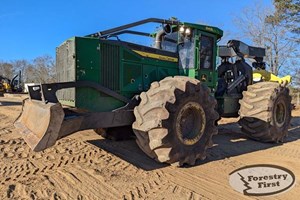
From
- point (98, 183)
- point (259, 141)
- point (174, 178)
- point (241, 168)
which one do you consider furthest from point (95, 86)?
point (259, 141)

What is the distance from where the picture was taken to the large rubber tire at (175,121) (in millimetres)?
5047

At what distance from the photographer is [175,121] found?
A: 17.3 ft

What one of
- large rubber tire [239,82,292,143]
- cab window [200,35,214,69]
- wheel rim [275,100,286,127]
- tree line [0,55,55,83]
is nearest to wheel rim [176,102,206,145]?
cab window [200,35,214,69]

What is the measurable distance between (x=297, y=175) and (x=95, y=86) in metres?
4.04

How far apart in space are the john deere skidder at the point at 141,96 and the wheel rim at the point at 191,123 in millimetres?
19

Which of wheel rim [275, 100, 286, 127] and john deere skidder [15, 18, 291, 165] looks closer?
john deere skidder [15, 18, 291, 165]

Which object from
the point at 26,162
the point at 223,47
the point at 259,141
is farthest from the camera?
the point at 223,47

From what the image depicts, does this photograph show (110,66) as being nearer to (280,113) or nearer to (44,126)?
(44,126)

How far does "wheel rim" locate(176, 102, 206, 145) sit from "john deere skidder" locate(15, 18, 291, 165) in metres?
0.02

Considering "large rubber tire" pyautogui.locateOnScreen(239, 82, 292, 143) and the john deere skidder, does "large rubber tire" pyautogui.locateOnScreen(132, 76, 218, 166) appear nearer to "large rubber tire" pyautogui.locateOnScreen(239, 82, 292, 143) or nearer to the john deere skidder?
A: the john deere skidder

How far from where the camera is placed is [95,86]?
5434mm

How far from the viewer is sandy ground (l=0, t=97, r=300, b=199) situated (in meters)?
4.25

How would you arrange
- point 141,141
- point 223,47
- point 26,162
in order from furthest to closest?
point 223,47, point 26,162, point 141,141

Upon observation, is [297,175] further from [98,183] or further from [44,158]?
[44,158]
